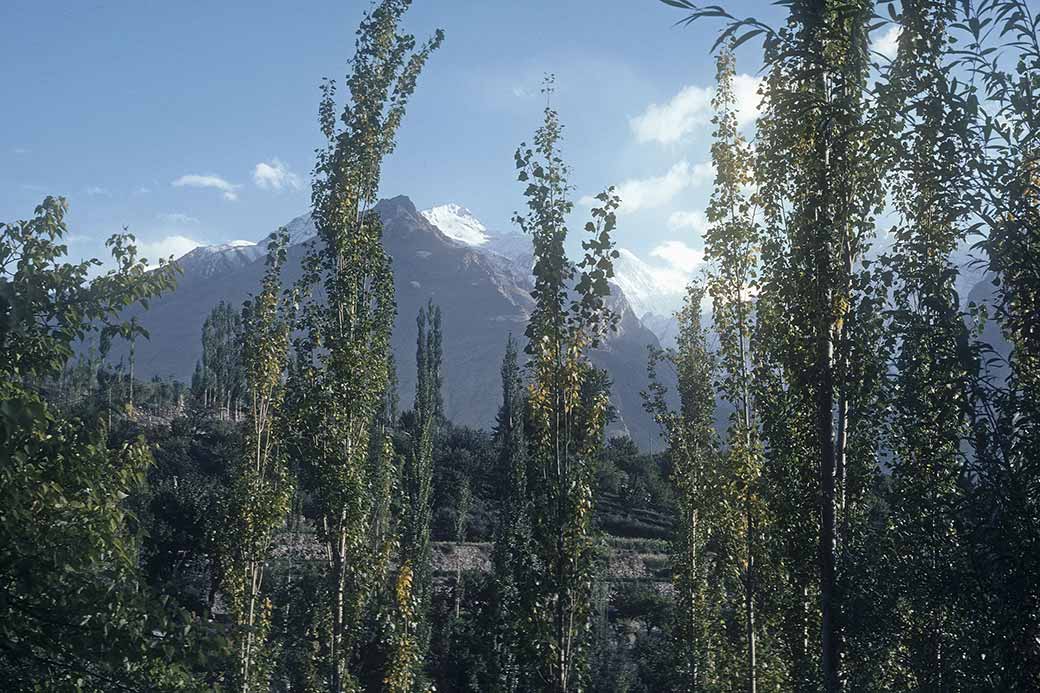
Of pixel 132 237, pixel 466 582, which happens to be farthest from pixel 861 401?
pixel 466 582

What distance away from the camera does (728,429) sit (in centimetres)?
1325

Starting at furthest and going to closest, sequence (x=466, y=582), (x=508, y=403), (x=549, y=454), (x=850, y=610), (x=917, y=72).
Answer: (x=508, y=403) < (x=466, y=582) < (x=549, y=454) < (x=850, y=610) < (x=917, y=72)

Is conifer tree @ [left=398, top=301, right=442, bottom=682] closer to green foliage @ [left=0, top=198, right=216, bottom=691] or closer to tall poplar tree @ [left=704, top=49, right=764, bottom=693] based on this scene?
tall poplar tree @ [left=704, top=49, right=764, bottom=693]

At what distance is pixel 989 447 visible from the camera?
459cm

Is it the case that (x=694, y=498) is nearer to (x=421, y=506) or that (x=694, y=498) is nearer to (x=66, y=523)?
(x=66, y=523)

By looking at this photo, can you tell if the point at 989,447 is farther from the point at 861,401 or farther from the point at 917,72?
the point at 861,401

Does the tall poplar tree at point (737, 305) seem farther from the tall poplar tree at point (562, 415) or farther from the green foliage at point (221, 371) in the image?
the green foliage at point (221, 371)

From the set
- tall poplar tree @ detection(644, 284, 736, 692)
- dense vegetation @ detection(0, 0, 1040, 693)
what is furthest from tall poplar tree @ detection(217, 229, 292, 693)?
tall poplar tree @ detection(644, 284, 736, 692)

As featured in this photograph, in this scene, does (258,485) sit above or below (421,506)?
above

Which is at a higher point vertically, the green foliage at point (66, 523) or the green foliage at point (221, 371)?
the green foliage at point (221, 371)

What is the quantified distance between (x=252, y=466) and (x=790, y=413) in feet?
33.2

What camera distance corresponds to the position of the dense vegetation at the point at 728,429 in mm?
4680

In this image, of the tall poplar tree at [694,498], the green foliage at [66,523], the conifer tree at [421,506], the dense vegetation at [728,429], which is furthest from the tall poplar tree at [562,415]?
the conifer tree at [421,506]

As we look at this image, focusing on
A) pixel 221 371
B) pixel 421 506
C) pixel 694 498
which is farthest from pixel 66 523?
pixel 221 371
